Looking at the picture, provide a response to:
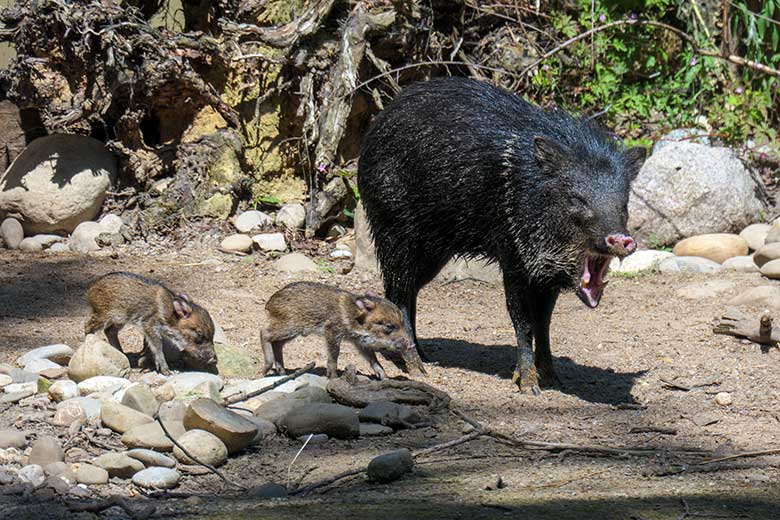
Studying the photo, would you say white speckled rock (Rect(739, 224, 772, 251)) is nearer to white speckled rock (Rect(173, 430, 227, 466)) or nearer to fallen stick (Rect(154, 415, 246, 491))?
white speckled rock (Rect(173, 430, 227, 466))

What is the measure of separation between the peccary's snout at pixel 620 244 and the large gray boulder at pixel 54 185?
577cm

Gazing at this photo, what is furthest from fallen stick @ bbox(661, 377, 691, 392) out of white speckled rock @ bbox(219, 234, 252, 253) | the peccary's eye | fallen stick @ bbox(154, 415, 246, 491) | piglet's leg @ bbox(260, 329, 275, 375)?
white speckled rock @ bbox(219, 234, 252, 253)

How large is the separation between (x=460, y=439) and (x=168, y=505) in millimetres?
1378

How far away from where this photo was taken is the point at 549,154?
5.71m

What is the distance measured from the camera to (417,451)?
15.0ft

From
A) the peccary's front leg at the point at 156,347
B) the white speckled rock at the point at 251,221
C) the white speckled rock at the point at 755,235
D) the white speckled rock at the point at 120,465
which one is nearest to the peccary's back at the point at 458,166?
the peccary's front leg at the point at 156,347

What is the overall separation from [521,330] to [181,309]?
1872mm

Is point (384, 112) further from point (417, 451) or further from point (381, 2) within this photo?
point (381, 2)

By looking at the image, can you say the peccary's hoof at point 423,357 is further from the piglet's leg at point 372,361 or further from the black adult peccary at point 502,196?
the piglet's leg at point 372,361

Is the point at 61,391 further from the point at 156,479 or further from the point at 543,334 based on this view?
the point at 543,334

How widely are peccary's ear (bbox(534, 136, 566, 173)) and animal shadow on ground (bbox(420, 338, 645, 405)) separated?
1.28 metres

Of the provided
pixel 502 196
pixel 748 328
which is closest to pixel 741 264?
pixel 748 328

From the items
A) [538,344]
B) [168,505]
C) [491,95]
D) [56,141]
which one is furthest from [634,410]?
[56,141]

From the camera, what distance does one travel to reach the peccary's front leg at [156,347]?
577 centimetres
